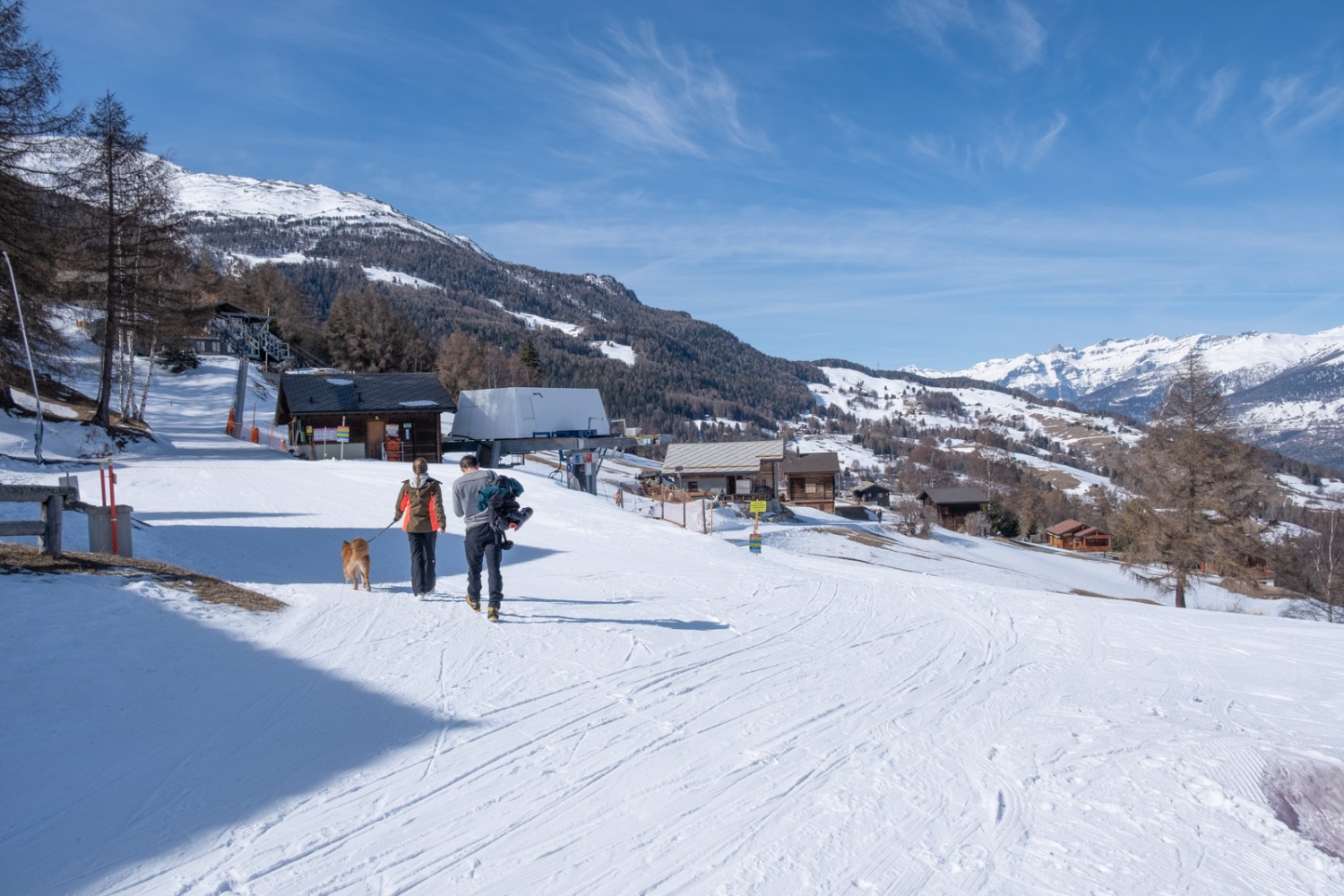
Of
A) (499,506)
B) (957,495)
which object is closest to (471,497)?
(499,506)

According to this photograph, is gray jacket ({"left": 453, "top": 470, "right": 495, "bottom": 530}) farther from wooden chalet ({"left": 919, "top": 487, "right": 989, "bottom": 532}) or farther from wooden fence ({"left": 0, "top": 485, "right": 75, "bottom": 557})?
wooden chalet ({"left": 919, "top": 487, "right": 989, "bottom": 532})

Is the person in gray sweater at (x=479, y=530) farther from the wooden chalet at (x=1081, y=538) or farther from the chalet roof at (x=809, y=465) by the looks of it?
the wooden chalet at (x=1081, y=538)

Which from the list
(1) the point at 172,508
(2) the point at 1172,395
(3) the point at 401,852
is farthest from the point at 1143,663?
(2) the point at 1172,395

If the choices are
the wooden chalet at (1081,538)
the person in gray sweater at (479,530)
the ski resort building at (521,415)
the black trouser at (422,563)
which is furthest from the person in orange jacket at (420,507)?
the wooden chalet at (1081,538)

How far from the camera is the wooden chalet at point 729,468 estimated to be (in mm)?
54031

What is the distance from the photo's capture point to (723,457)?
5609cm

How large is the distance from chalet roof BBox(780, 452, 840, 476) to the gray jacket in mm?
52371

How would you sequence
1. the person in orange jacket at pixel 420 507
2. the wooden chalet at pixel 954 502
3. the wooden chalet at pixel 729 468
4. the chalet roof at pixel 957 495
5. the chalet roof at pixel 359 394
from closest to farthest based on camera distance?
the person in orange jacket at pixel 420 507
the chalet roof at pixel 359 394
the wooden chalet at pixel 729 468
the wooden chalet at pixel 954 502
the chalet roof at pixel 957 495

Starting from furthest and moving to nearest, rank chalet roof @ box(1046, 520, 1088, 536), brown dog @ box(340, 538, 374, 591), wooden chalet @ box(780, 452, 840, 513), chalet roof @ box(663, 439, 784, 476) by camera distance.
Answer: chalet roof @ box(1046, 520, 1088, 536)
wooden chalet @ box(780, 452, 840, 513)
chalet roof @ box(663, 439, 784, 476)
brown dog @ box(340, 538, 374, 591)

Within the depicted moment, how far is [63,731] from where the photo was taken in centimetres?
482

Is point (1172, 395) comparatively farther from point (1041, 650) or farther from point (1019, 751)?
point (1019, 751)

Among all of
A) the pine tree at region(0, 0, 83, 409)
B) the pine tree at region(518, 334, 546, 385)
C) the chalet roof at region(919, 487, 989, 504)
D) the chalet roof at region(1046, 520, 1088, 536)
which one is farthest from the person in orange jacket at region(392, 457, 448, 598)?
the chalet roof at region(1046, 520, 1088, 536)

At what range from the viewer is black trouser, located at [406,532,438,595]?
9.50m

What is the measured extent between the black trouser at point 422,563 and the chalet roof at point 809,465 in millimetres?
51324
